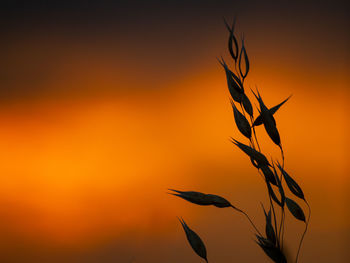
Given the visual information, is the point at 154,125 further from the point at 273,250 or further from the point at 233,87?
the point at 273,250

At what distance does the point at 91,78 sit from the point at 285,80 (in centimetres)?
89

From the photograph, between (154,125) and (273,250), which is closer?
(273,250)

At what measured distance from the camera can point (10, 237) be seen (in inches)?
60.2

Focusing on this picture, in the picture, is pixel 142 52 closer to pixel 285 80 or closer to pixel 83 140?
pixel 83 140

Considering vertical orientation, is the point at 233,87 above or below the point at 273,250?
above

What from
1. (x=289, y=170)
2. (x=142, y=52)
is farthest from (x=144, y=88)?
(x=289, y=170)

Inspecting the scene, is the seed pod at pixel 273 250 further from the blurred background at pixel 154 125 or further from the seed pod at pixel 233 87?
the seed pod at pixel 233 87

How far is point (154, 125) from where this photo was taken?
1494 millimetres

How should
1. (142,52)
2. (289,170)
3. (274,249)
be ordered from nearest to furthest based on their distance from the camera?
(274,249)
(289,170)
(142,52)

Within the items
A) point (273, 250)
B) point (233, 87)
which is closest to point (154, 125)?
point (233, 87)

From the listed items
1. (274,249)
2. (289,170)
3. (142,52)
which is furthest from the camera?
(142,52)

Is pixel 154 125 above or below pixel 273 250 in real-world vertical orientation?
above

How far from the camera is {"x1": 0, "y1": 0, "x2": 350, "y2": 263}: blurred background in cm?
140

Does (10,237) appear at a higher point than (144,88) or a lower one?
lower
